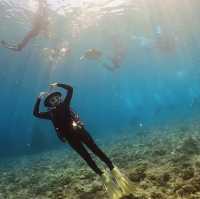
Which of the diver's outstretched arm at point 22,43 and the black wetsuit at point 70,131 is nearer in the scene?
the black wetsuit at point 70,131

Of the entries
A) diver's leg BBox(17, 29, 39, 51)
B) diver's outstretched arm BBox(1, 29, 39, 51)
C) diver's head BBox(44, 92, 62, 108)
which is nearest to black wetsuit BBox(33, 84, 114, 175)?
diver's head BBox(44, 92, 62, 108)

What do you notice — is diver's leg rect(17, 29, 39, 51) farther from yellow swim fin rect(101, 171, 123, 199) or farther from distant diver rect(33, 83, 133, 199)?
yellow swim fin rect(101, 171, 123, 199)

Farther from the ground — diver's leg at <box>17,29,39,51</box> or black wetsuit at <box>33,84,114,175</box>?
diver's leg at <box>17,29,39,51</box>

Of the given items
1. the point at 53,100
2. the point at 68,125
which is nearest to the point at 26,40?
the point at 53,100

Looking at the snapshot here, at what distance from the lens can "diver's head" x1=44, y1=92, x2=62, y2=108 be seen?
7457 millimetres

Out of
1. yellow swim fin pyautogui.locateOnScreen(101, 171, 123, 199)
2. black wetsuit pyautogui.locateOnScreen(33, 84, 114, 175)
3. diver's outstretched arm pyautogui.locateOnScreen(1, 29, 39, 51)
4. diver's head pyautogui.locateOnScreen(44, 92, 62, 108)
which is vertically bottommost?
yellow swim fin pyautogui.locateOnScreen(101, 171, 123, 199)

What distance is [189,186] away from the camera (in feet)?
23.3

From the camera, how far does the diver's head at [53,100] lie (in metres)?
7.46

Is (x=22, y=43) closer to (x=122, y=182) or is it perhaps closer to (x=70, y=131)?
(x=70, y=131)

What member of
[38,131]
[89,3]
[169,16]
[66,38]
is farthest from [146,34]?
[38,131]

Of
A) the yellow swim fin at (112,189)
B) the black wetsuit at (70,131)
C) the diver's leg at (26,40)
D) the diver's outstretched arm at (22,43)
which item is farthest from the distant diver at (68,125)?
the diver's leg at (26,40)

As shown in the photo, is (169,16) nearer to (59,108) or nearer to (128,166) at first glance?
(128,166)

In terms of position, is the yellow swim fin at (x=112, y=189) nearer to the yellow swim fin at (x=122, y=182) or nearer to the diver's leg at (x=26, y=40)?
the yellow swim fin at (x=122, y=182)

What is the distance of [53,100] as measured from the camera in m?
7.51
